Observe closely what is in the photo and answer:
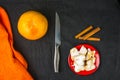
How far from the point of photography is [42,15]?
0.80m

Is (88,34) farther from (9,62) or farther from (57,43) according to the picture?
(9,62)

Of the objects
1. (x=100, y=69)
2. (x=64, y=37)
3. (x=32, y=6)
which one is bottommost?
(x=100, y=69)

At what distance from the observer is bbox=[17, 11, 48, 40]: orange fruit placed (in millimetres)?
764

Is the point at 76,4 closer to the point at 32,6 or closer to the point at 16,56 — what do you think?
the point at 32,6

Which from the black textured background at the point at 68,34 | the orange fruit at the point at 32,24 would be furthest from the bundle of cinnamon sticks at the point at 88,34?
the orange fruit at the point at 32,24

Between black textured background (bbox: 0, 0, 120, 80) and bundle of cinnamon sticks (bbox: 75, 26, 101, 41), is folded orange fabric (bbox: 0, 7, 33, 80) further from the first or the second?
bundle of cinnamon sticks (bbox: 75, 26, 101, 41)

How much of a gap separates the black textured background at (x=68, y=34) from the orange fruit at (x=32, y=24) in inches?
2.3

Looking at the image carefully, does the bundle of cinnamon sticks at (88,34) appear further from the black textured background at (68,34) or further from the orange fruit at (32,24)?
the orange fruit at (32,24)

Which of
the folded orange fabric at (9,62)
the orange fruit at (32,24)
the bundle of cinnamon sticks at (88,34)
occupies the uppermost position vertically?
the orange fruit at (32,24)

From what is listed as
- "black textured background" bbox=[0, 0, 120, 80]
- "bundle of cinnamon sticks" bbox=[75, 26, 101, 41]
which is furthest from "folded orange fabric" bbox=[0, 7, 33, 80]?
"bundle of cinnamon sticks" bbox=[75, 26, 101, 41]

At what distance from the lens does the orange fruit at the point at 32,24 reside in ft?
2.51

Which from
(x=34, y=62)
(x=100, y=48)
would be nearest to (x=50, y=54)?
(x=34, y=62)

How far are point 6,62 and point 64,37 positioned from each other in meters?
0.20

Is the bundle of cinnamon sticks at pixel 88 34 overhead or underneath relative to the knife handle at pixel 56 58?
overhead
